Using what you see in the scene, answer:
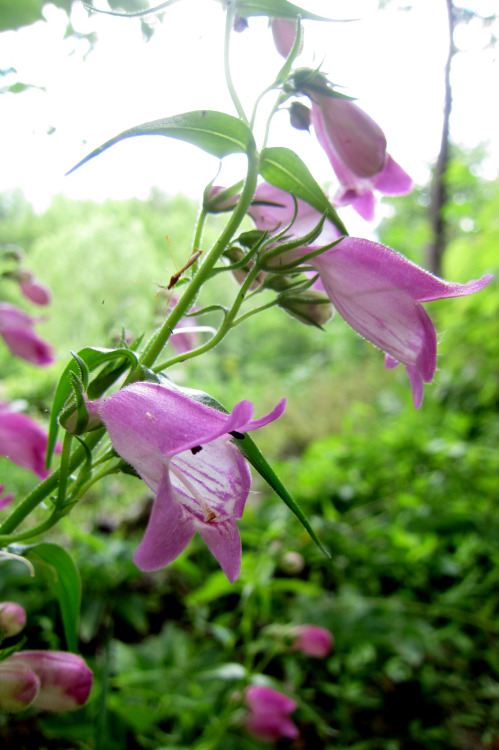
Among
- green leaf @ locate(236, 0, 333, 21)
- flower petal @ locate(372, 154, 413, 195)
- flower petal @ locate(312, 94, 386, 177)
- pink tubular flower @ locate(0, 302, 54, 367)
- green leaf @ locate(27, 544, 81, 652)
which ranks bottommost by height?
green leaf @ locate(27, 544, 81, 652)

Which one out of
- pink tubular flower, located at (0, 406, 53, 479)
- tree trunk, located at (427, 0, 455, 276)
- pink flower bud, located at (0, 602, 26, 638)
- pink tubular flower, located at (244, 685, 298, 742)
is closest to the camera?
pink flower bud, located at (0, 602, 26, 638)

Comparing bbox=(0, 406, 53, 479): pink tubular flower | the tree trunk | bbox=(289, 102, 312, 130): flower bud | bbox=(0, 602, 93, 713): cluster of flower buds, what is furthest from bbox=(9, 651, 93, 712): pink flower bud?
the tree trunk

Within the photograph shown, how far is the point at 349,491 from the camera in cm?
132

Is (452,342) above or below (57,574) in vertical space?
below

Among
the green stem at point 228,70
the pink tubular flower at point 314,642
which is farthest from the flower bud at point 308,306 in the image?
the pink tubular flower at point 314,642

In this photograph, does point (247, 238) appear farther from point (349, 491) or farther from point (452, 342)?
point (452, 342)

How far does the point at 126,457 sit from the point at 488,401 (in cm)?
195

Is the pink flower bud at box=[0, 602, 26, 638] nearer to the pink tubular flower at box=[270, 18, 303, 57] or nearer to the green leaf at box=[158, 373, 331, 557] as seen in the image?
the green leaf at box=[158, 373, 331, 557]

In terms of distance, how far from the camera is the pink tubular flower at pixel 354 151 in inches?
13.3

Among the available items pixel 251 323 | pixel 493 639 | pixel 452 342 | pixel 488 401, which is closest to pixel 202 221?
pixel 493 639

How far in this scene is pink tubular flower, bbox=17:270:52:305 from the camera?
0.79 metres

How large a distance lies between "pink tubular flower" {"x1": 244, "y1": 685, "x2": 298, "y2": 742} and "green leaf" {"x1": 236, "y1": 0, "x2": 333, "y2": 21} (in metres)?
0.67

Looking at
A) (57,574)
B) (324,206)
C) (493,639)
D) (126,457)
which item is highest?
(324,206)

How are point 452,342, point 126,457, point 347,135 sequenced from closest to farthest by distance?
point 126,457 → point 347,135 → point 452,342
